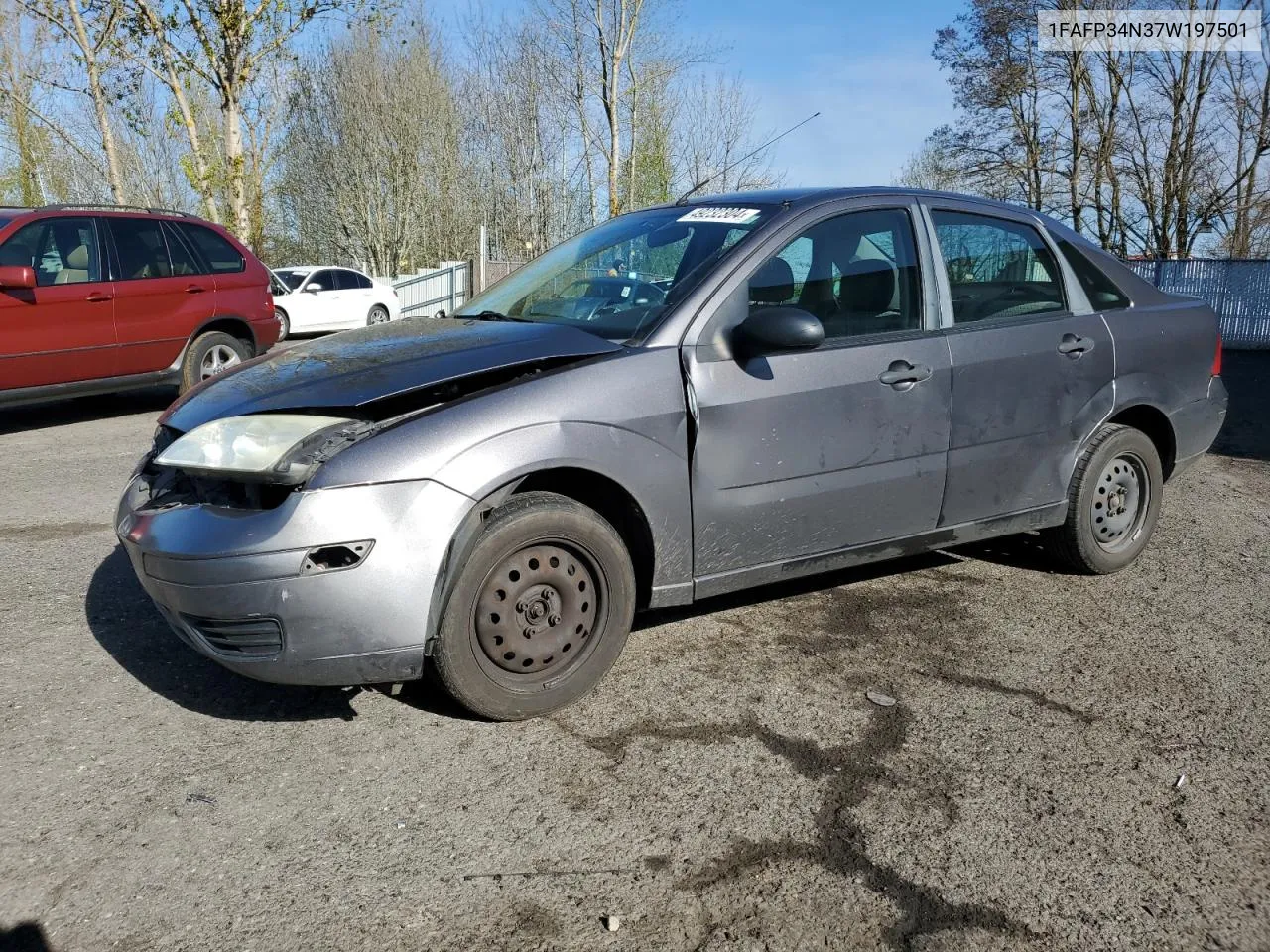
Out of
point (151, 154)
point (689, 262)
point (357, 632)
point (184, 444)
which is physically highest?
point (151, 154)

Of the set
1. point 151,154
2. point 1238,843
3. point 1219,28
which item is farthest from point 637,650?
point 151,154

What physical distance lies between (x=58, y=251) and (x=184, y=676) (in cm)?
598

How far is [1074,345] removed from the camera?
4.42m

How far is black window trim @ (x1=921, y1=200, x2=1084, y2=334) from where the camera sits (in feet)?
13.5

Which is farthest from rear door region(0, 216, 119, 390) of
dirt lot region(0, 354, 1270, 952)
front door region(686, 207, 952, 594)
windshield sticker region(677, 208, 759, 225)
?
front door region(686, 207, 952, 594)

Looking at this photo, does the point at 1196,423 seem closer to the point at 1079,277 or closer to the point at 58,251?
the point at 1079,277

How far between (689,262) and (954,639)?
1.83 m

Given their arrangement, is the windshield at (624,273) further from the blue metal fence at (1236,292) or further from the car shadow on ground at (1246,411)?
the blue metal fence at (1236,292)

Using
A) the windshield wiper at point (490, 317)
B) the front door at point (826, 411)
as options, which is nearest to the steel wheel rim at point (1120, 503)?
the front door at point (826, 411)

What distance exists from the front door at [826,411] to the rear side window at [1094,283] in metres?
1.02

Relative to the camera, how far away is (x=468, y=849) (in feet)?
8.46

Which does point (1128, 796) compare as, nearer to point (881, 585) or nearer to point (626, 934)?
point (626, 934)

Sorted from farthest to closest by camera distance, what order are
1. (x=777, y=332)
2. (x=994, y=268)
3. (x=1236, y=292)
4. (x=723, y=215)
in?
(x=1236, y=292)
(x=994, y=268)
(x=723, y=215)
(x=777, y=332)

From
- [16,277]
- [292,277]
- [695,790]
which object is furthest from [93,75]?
[695,790]
